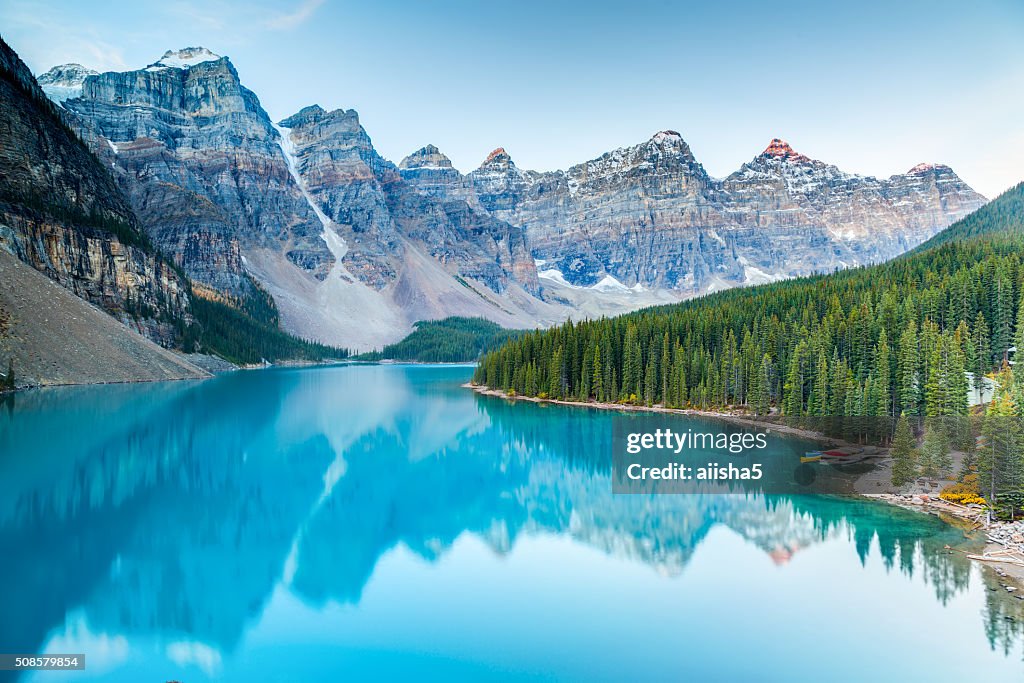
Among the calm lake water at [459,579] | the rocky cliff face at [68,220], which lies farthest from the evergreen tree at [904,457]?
the rocky cliff face at [68,220]

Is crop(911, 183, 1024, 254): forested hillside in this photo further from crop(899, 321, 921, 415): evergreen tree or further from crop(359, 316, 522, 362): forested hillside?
crop(359, 316, 522, 362): forested hillside

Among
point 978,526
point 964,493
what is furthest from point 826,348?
point 978,526

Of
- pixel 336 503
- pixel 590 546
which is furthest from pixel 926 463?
pixel 336 503

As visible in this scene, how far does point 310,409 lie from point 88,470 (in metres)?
32.3

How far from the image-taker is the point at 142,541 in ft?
70.0

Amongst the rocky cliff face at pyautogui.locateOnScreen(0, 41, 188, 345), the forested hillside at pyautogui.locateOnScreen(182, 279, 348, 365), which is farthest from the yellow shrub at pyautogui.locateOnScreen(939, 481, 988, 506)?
Answer: the forested hillside at pyautogui.locateOnScreen(182, 279, 348, 365)

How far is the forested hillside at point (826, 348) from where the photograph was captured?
42241mm

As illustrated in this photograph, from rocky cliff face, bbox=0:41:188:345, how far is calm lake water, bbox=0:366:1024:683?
58.0m

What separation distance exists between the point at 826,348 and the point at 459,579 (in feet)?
133

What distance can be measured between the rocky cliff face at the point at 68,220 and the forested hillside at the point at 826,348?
54.9 metres

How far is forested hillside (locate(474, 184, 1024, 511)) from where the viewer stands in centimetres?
4224

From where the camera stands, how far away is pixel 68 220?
3452 inches

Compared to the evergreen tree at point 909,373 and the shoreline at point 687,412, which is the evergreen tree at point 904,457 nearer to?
the shoreline at point 687,412

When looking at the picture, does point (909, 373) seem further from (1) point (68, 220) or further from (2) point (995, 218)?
(1) point (68, 220)
